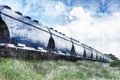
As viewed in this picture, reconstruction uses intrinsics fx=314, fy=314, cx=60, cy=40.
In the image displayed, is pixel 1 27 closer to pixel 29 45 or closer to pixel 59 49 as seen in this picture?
pixel 29 45

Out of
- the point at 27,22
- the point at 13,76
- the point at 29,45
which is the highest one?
the point at 27,22

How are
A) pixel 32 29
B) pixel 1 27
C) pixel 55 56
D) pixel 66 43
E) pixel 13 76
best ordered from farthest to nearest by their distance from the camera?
pixel 66 43 < pixel 55 56 < pixel 32 29 < pixel 1 27 < pixel 13 76

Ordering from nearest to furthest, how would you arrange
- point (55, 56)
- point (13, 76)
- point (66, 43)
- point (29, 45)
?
point (13, 76) < point (29, 45) < point (55, 56) < point (66, 43)

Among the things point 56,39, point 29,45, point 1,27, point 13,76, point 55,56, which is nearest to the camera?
point 13,76

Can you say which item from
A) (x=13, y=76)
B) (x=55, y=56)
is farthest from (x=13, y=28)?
(x=13, y=76)

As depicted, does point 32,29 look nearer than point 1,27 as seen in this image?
No

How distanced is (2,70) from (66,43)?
18484mm

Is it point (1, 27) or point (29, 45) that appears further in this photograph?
point (29, 45)

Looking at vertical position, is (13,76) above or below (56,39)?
below

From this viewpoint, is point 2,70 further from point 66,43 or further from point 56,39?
point 66,43

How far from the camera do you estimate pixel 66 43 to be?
83.3 ft

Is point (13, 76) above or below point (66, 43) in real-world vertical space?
below

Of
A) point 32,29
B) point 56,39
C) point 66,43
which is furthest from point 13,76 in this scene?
point 66,43

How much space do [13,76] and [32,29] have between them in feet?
35.7
